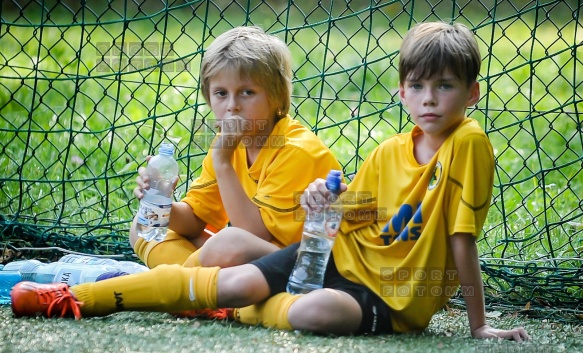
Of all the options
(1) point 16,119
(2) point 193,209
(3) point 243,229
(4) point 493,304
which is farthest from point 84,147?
(4) point 493,304

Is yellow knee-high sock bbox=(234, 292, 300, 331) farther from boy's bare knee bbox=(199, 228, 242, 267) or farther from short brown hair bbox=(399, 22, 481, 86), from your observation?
short brown hair bbox=(399, 22, 481, 86)

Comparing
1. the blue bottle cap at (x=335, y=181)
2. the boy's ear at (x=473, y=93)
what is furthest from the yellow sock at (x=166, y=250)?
the boy's ear at (x=473, y=93)

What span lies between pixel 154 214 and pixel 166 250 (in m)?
0.21

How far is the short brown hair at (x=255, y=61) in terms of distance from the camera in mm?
2854

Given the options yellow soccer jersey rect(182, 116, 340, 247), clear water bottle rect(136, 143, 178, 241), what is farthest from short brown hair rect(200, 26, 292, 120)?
clear water bottle rect(136, 143, 178, 241)

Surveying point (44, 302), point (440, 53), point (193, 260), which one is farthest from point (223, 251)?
point (440, 53)

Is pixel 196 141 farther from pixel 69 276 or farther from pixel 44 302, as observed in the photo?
pixel 44 302

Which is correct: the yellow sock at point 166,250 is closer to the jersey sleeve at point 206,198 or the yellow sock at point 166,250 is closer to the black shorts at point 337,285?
the jersey sleeve at point 206,198

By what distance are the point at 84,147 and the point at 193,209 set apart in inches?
68.7

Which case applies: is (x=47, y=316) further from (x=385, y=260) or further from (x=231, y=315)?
(x=385, y=260)

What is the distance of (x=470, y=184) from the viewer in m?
2.39

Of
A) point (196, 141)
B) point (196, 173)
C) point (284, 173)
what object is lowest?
point (284, 173)

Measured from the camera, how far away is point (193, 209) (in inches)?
121

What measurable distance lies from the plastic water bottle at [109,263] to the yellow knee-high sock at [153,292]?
1.58 feet
